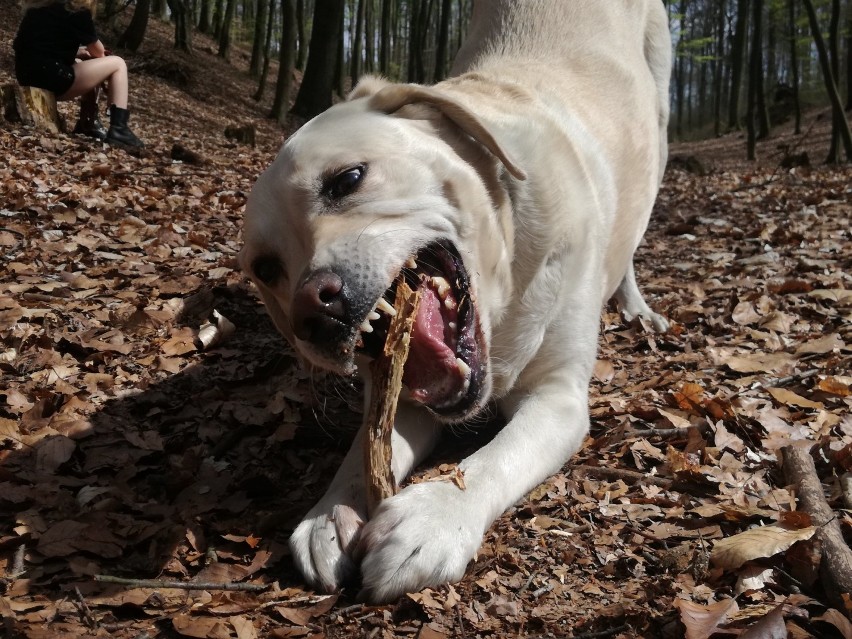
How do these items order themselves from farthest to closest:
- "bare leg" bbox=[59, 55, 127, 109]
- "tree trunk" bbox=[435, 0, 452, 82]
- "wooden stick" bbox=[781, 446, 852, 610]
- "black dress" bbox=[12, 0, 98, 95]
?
"tree trunk" bbox=[435, 0, 452, 82]
"bare leg" bbox=[59, 55, 127, 109]
"black dress" bbox=[12, 0, 98, 95]
"wooden stick" bbox=[781, 446, 852, 610]

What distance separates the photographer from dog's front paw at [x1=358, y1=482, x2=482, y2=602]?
1.92 m

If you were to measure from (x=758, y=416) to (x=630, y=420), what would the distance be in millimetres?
470

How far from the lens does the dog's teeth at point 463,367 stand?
7.78ft

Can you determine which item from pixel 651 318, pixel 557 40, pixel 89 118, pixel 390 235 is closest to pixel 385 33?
pixel 89 118

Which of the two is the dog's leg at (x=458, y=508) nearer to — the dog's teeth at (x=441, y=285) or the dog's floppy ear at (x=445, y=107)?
the dog's teeth at (x=441, y=285)

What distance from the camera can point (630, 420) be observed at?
300 cm

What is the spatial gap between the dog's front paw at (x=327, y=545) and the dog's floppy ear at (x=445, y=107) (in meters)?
1.29

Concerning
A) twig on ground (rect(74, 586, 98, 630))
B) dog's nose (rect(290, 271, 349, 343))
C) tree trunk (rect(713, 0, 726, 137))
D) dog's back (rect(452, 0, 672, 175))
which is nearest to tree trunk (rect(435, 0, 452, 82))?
dog's back (rect(452, 0, 672, 175))

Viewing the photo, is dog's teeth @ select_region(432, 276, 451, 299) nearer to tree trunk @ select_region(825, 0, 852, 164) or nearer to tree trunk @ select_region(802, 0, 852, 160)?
tree trunk @ select_region(802, 0, 852, 160)

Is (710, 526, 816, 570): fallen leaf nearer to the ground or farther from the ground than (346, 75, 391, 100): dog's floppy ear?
nearer to the ground

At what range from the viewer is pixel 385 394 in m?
2.16

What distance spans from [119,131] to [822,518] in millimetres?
7914

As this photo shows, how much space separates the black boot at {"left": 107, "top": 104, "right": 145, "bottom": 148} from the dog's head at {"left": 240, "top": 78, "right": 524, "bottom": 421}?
6.14 metres

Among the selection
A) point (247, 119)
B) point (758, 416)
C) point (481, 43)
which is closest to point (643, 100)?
point (481, 43)
